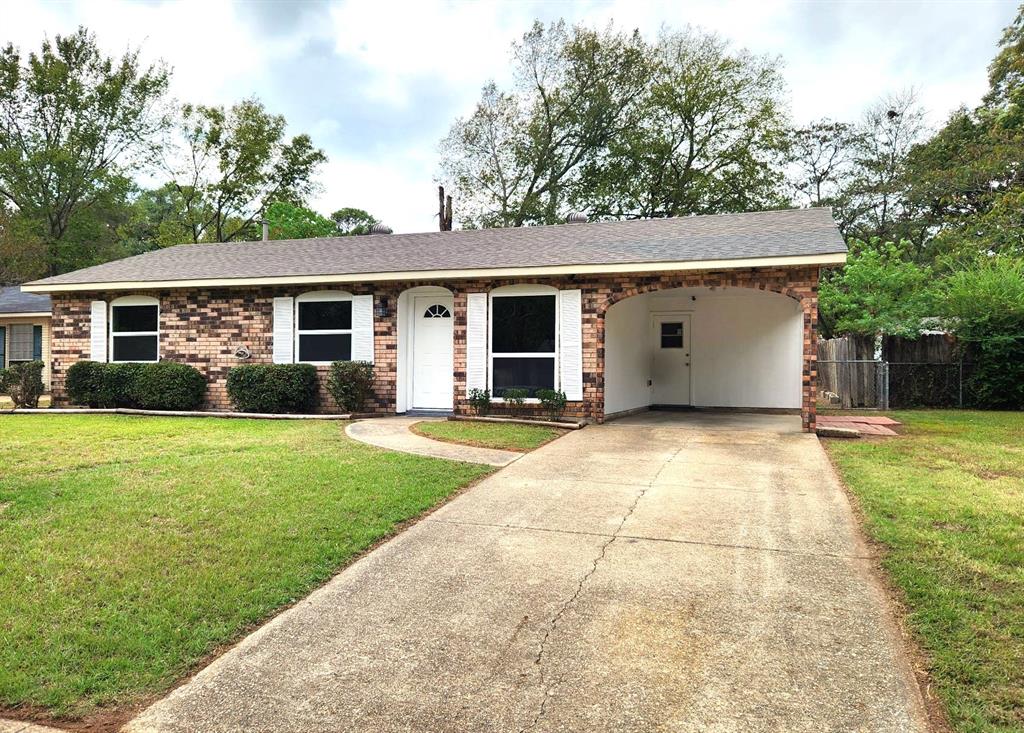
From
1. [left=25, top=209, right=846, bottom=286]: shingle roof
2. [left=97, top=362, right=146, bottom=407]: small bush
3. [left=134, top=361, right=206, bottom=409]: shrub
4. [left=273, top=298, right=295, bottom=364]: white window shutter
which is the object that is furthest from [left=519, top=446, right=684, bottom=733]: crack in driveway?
[left=97, top=362, right=146, bottom=407]: small bush

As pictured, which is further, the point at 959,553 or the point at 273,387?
the point at 273,387

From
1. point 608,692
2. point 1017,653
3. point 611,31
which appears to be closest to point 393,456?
point 608,692

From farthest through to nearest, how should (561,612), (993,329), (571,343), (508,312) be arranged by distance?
1. (993,329)
2. (508,312)
3. (571,343)
4. (561,612)

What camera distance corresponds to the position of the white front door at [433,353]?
11688 mm

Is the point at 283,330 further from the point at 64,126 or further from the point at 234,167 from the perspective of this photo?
the point at 64,126

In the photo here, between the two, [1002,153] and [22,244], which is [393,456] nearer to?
[1002,153]

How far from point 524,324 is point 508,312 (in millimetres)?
363

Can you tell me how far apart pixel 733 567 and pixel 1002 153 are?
17.9 meters

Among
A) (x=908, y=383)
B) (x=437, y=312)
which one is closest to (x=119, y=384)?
(x=437, y=312)

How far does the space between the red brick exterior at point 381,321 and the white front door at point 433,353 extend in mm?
417

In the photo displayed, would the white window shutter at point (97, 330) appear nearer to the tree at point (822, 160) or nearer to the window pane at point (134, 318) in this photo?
the window pane at point (134, 318)

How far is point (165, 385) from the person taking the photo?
11.9m

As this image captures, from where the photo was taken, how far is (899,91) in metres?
25.0

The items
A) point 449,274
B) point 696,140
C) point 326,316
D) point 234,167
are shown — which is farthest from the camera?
point 234,167
